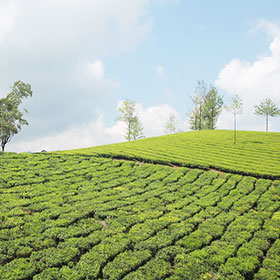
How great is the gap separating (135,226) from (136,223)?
0.42m

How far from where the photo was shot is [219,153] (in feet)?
89.4

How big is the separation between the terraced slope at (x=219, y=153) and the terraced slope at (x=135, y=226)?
2667 millimetres

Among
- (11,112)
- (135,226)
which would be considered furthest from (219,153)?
(11,112)

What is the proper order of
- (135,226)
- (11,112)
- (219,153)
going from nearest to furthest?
1. (135,226)
2. (219,153)
3. (11,112)

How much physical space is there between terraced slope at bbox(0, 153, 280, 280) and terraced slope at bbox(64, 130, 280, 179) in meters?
2.67

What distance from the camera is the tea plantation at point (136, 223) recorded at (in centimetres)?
865

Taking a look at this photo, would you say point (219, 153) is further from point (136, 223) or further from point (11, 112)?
point (11, 112)

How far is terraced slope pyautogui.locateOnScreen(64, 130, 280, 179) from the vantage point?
21781 millimetres

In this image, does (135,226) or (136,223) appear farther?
(136,223)

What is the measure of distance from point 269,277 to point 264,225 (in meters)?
4.17

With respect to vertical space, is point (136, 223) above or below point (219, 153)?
below

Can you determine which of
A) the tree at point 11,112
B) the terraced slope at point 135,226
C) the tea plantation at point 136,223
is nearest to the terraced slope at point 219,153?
the tea plantation at point 136,223

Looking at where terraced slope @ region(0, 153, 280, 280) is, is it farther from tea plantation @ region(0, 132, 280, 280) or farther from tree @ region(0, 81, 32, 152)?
tree @ region(0, 81, 32, 152)

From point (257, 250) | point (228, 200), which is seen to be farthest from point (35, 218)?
point (228, 200)
